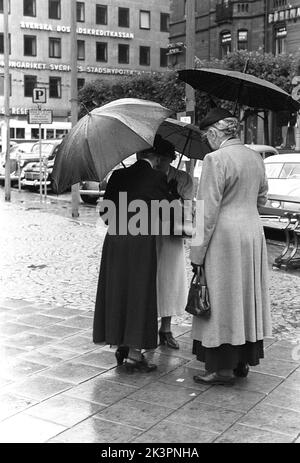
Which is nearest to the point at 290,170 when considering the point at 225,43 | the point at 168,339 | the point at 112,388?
the point at 168,339

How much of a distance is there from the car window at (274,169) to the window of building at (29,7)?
4876 centimetres

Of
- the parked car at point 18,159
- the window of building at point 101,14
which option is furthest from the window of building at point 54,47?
the parked car at point 18,159

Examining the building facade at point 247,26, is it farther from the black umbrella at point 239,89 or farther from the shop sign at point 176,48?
the black umbrella at point 239,89

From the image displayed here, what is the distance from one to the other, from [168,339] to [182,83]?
98.5 feet

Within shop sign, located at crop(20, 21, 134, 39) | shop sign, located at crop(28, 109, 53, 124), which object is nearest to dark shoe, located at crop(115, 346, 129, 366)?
shop sign, located at crop(28, 109, 53, 124)

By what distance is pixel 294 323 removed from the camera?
21.0 ft

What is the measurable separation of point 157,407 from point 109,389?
0.46 m

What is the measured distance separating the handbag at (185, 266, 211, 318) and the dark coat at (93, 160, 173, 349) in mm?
383

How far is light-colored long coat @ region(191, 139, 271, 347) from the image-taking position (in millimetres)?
4363

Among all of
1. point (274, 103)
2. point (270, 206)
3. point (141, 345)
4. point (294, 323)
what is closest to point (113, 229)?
point (141, 345)

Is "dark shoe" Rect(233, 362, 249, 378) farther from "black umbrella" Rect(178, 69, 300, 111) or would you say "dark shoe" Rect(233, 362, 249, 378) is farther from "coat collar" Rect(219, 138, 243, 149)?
"black umbrella" Rect(178, 69, 300, 111)

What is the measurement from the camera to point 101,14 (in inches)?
2391

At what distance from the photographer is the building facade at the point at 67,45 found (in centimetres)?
5691

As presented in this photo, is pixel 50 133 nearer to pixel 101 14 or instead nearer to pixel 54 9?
pixel 54 9
